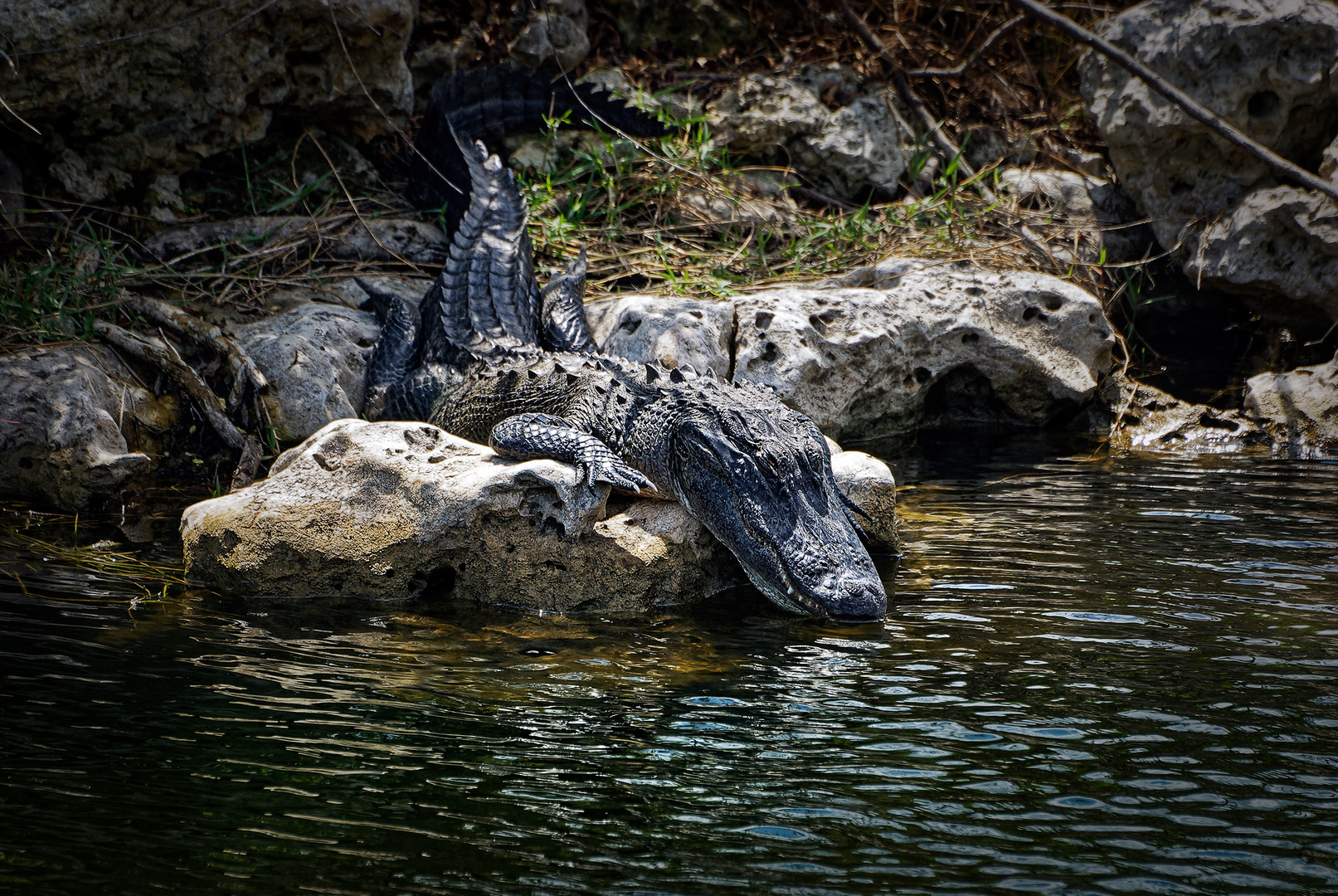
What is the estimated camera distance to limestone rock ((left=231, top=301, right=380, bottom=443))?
5.70 metres

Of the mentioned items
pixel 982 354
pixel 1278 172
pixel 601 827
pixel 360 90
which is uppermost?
pixel 360 90

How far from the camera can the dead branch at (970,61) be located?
892 centimetres

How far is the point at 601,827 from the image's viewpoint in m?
2.36


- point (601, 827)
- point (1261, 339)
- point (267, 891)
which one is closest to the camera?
point (267, 891)

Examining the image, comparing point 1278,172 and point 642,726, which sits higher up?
point 1278,172

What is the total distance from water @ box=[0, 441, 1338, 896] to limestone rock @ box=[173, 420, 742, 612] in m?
0.13

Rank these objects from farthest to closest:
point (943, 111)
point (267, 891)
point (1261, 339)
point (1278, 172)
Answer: point (943, 111)
point (1261, 339)
point (1278, 172)
point (267, 891)

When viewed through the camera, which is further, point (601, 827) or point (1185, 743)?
point (1185, 743)

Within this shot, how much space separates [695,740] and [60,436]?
3701 mm

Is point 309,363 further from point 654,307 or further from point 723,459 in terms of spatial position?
point 723,459

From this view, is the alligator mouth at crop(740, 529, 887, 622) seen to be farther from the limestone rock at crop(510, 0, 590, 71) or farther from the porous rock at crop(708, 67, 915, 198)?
the limestone rock at crop(510, 0, 590, 71)

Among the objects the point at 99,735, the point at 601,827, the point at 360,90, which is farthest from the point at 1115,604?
the point at 360,90

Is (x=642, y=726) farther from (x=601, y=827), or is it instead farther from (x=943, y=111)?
(x=943, y=111)

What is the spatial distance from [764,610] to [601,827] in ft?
5.53
